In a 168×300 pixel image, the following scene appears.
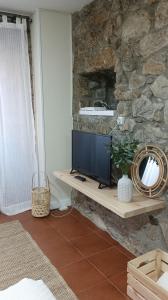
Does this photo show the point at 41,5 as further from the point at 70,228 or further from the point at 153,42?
the point at 70,228

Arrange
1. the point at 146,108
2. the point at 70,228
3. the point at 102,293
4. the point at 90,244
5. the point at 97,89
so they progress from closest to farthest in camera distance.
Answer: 1. the point at 102,293
2. the point at 146,108
3. the point at 90,244
4. the point at 70,228
5. the point at 97,89

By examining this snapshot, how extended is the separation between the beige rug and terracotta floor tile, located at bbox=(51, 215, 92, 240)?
361 millimetres

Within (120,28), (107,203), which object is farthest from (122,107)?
(107,203)

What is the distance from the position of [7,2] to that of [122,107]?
1.70 metres

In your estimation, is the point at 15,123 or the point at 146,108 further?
the point at 15,123

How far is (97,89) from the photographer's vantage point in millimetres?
3436

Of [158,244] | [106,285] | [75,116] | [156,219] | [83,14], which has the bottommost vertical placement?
[106,285]

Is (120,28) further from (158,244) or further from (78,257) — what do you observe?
(78,257)

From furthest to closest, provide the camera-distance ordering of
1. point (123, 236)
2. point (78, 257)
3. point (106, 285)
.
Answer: point (123, 236) < point (78, 257) < point (106, 285)

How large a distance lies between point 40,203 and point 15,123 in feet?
3.41

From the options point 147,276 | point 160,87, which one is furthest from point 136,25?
point 147,276

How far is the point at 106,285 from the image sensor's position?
2102mm

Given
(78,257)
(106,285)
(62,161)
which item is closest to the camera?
(106,285)

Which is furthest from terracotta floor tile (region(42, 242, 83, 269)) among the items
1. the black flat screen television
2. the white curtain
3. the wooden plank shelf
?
the white curtain
